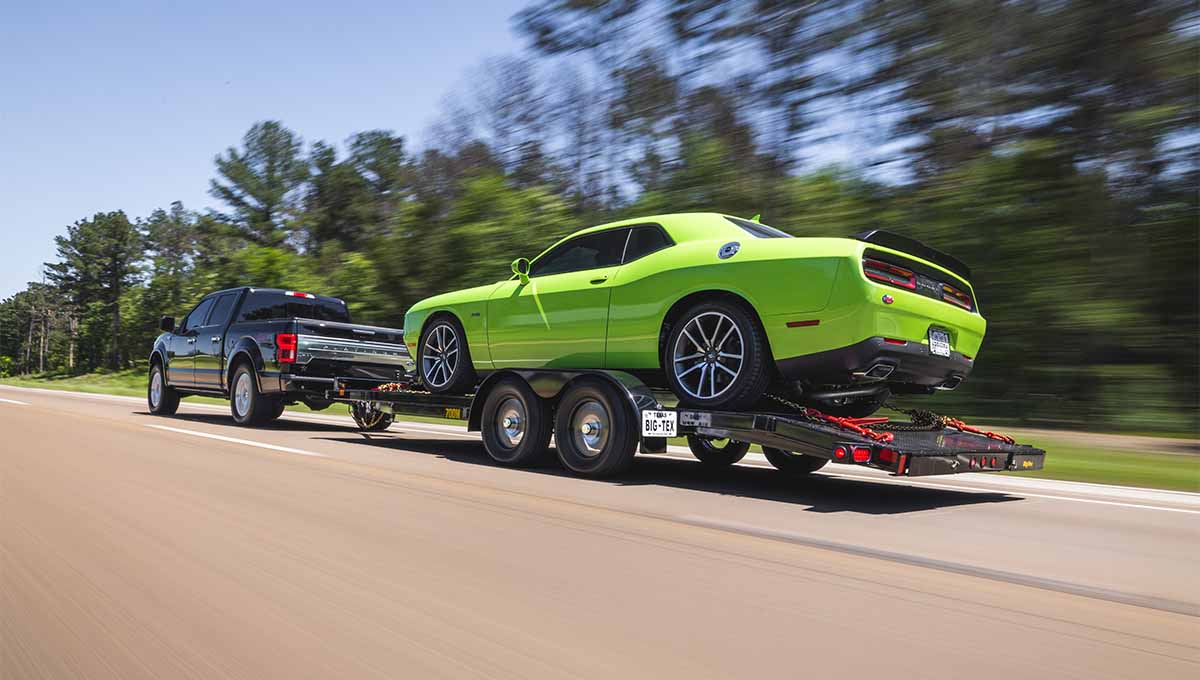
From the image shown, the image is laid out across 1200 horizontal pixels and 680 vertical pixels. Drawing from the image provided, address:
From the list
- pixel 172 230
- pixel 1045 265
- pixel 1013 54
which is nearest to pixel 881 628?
pixel 1045 265

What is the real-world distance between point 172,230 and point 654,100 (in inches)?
3610

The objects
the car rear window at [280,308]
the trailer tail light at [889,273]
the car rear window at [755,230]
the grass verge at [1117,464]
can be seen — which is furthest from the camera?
the car rear window at [280,308]

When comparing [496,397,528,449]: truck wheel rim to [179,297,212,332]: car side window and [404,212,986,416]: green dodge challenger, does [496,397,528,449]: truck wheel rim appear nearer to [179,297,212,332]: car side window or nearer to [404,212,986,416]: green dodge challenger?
[404,212,986,416]: green dodge challenger

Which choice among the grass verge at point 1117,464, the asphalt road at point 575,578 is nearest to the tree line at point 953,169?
the grass verge at point 1117,464

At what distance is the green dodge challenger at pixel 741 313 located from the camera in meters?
6.12

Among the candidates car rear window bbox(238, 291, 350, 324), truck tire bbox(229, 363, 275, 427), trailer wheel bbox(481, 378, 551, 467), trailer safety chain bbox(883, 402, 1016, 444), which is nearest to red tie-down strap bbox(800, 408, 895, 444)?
trailer safety chain bbox(883, 402, 1016, 444)

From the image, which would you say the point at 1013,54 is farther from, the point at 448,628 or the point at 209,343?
the point at 448,628

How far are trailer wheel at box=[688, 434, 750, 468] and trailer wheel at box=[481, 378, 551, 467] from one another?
5.27 feet

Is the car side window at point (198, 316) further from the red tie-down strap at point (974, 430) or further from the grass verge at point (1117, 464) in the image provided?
the grass verge at point (1117, 464)

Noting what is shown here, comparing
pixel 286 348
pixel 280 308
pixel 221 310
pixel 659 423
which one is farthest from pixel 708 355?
pixel 221 310

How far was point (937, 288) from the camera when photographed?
21.8ft

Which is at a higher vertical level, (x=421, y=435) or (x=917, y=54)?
(x=917, y=54)

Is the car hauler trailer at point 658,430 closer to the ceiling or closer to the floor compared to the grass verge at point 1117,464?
closer to the ceiling

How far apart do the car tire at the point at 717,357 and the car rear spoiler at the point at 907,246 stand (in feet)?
3.30
